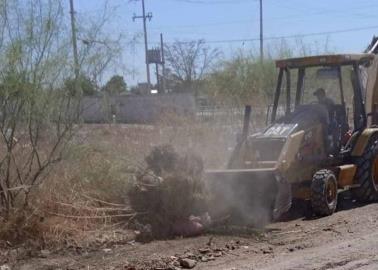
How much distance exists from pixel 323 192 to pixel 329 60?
2.75 metres

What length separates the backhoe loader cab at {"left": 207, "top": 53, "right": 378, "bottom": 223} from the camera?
1243cm

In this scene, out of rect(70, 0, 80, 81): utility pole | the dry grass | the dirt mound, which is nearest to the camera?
the dry grass

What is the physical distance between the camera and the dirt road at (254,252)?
32.0 ft

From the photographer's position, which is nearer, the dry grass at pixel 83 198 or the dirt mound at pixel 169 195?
the dry grass at pixel 83 198

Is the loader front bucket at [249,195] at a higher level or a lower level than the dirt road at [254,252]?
higher

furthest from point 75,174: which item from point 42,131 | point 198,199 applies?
point 198,199

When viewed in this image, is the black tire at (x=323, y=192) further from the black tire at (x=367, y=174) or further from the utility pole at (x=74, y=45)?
the utility pole at (x=74, y=45)

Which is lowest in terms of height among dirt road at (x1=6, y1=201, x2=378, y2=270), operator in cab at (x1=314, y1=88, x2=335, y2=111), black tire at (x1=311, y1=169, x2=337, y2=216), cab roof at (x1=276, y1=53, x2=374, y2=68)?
dirt road at (x1=6, y1=201, x2=378, y2=270)

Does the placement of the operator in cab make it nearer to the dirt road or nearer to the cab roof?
the cab roof

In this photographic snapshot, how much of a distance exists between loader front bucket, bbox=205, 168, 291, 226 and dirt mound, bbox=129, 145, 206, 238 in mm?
384

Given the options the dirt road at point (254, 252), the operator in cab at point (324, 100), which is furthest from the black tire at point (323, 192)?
the operator in cab at point (324, 100)

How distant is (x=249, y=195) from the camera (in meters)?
12.4

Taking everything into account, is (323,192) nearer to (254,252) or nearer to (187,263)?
(254,252)

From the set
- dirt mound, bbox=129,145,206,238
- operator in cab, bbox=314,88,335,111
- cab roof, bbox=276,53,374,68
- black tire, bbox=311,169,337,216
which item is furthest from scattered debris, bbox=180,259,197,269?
cab roof, bbox=276,53,374,68
